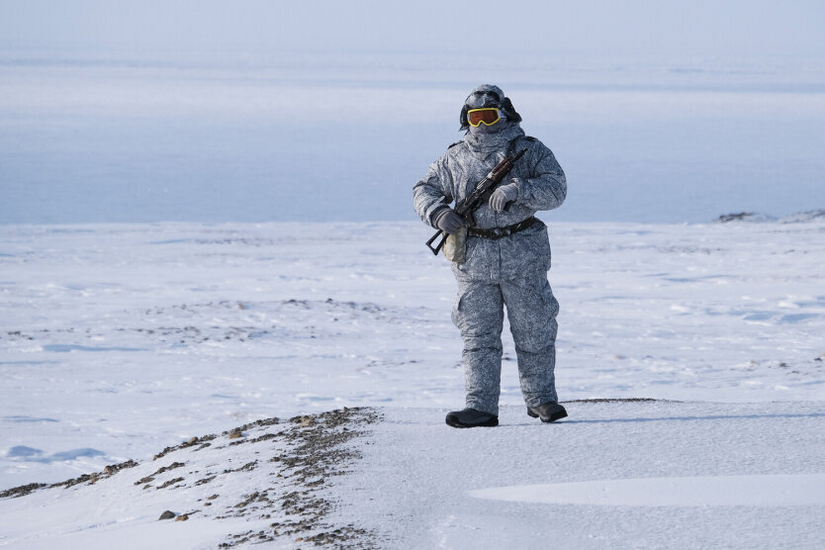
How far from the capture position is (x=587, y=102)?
70.1m

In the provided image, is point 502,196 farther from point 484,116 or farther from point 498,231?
point 484,116

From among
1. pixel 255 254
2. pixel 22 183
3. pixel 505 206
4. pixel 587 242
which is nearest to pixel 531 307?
pixel 505 206

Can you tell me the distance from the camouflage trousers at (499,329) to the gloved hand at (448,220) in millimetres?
259

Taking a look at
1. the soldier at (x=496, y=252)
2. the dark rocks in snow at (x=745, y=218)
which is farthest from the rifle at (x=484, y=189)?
the dark rocks in snow at (x=745, y=218)

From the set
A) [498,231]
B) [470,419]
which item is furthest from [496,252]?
[470,419]

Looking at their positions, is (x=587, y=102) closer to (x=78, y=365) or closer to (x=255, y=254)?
(x=255, y=254)

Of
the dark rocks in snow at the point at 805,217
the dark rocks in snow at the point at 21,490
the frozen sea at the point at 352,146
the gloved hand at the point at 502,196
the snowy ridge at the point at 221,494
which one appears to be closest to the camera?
the snowy ridge at the point at 221,494

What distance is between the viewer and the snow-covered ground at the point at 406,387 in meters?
3.49

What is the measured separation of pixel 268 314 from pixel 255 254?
4.94 m

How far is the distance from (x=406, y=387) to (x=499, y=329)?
2.96 m

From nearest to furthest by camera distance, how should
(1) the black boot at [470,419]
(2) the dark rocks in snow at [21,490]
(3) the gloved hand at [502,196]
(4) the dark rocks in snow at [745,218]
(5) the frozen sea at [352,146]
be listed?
(3) the gloved hand at [502,196]
(1) the black boot at [470,419]
(2) the dark rocks in snow at [21,490]
(4) the dark rocks in snow at [745,218]
(5) the frozen sea at [352,146]

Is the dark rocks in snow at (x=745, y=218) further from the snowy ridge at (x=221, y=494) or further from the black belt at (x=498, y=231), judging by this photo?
the black belt at (x=498, y=231)

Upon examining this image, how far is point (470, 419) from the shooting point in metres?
4.61

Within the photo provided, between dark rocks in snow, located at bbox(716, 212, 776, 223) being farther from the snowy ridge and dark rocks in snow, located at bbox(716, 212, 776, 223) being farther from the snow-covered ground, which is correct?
the snowy ridge
